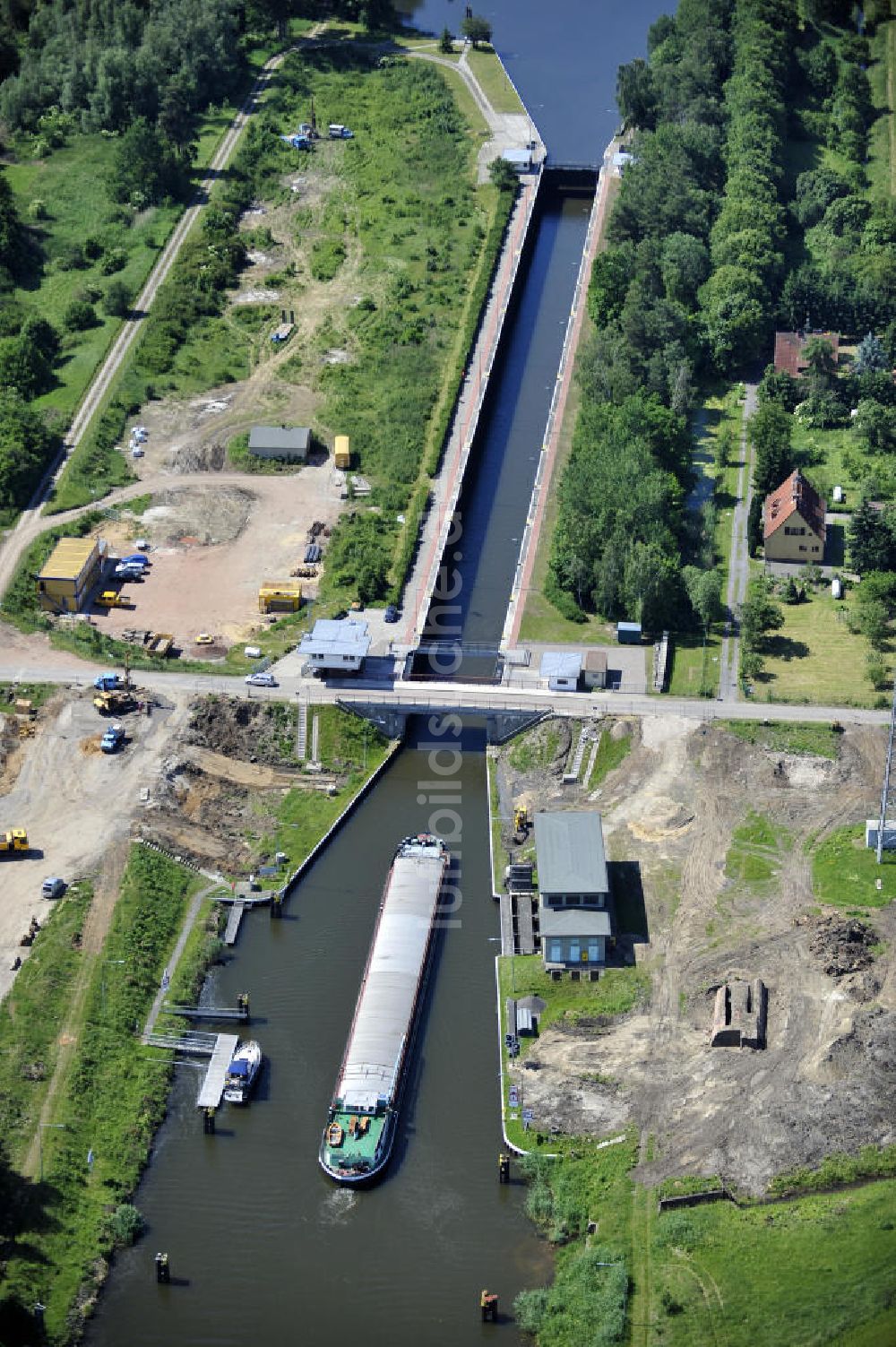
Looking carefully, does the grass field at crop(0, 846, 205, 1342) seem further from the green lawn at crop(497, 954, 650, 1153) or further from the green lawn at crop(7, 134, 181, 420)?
the green lawn at crop(7, 134, 181, 420)

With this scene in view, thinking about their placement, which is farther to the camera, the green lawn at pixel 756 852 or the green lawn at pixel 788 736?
the green lawn at pixel 788 736

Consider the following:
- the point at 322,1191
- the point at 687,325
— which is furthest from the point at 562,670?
the point at 687,325

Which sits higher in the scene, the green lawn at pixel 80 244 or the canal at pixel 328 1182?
the green lawn at pixel 80 244

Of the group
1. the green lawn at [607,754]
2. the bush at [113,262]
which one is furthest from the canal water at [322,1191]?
the bush at [113,262]

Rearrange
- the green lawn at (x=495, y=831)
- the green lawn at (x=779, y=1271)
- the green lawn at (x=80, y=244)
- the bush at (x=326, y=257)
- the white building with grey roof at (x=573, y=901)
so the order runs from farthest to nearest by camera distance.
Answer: the bush at (x=326, y=257) → the green lawn at (x=80, y=244) → the green lawn at (x=495, y=831) → the white building with grey roof at (x=573, y=901) → the green lawn at (x=779, y=1271)

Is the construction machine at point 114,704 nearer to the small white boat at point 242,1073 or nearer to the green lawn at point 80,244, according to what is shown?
the small white boat at point 242,1073

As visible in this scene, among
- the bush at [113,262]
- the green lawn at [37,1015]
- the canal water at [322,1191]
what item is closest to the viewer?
the canal water at [322,1191]

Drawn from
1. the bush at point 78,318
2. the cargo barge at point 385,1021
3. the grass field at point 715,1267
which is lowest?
the grass field at point 715,1267

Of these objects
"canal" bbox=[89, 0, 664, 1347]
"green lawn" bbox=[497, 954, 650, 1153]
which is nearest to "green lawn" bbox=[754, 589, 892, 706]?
"canal" bbox=[89, 0, 664, 1347]
